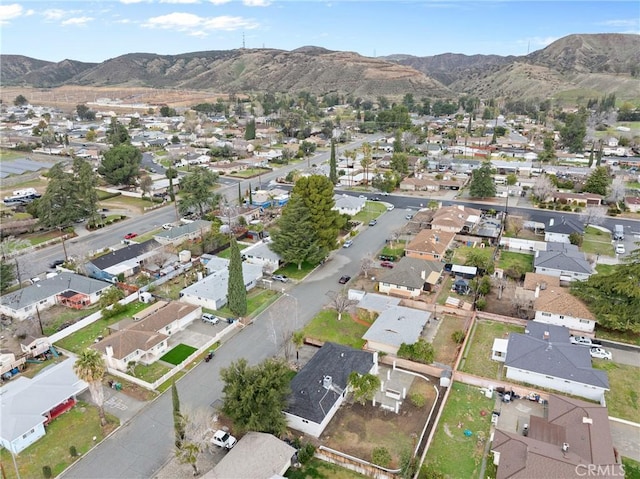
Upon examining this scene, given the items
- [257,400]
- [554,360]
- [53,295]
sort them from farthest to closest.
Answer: [53,295]
[554,360]
[257,400]

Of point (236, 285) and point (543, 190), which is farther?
point (543, 190)

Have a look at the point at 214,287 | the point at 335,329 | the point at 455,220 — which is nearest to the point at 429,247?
the point at 455,220

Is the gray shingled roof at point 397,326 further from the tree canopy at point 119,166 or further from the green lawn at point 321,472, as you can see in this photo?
the tree canopy at point 119,166

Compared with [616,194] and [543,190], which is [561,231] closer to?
[543,190]

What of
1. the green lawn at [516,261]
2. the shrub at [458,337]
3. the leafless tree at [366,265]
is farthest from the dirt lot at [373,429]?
the green lawn at [516,261]

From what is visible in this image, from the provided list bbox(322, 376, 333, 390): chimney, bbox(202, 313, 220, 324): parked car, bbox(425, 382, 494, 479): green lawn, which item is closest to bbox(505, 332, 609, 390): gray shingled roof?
bbox(425, 382, 494, 479): green lawn
